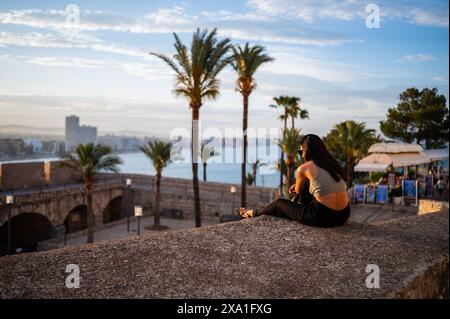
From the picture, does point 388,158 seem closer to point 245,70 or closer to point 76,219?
point 245,70

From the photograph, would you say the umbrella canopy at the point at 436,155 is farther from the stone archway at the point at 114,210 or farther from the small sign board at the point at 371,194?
the stone archway at the point at 114,210

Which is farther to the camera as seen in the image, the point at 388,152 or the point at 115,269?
the point at 388,152

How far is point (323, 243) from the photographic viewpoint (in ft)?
15.8

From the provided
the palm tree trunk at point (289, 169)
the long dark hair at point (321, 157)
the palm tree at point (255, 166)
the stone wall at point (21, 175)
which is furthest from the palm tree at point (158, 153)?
the long dark hair at point (321, 157)

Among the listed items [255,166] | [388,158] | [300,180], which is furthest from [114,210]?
[300,180]

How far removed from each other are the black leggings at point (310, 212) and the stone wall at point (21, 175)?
22764 mm

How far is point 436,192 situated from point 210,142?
1037 inches

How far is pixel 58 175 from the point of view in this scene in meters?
27.8

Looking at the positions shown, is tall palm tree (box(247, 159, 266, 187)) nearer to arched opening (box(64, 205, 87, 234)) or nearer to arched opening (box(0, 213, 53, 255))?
arched opening (box(64, 205, 87, 234))

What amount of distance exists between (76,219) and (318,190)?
25.3 metres

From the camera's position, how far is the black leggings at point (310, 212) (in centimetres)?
514
